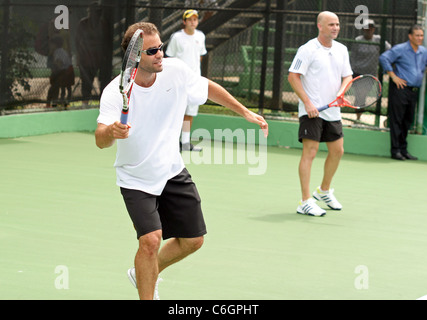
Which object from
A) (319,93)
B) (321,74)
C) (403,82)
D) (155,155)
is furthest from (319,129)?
(403,82)

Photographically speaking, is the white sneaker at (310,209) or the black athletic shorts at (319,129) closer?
the white sneaker at (310,209)

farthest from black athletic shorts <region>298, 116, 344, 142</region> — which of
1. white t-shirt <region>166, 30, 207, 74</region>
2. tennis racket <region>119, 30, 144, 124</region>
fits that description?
white t-shirt <region>166, 30, 207, 74</region>

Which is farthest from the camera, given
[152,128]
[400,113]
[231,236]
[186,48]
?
[186,48]

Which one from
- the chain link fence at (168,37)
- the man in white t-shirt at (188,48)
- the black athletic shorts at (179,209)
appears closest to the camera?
the black athletic shorts at (179,209)

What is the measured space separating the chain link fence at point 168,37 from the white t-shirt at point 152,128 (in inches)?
317

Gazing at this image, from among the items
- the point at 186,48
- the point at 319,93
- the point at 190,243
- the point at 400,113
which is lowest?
the point at 400,113

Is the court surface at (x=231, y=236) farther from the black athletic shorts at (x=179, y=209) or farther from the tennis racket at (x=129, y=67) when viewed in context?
the tennis racket at (x=129, y=67)

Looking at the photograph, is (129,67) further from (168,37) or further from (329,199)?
(168,37)

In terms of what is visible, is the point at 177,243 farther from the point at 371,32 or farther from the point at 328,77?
the point at 371,32

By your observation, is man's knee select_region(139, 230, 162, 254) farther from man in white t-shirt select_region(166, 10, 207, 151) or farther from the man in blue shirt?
the man in blue shirt

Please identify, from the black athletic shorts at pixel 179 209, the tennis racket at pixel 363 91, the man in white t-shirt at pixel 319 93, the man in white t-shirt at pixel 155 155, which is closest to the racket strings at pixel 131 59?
the man in white t-shirt at pixel 155 155

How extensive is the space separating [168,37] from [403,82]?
14.9 ft

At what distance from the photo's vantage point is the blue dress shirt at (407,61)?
12461 millimetres

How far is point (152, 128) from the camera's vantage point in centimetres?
520
